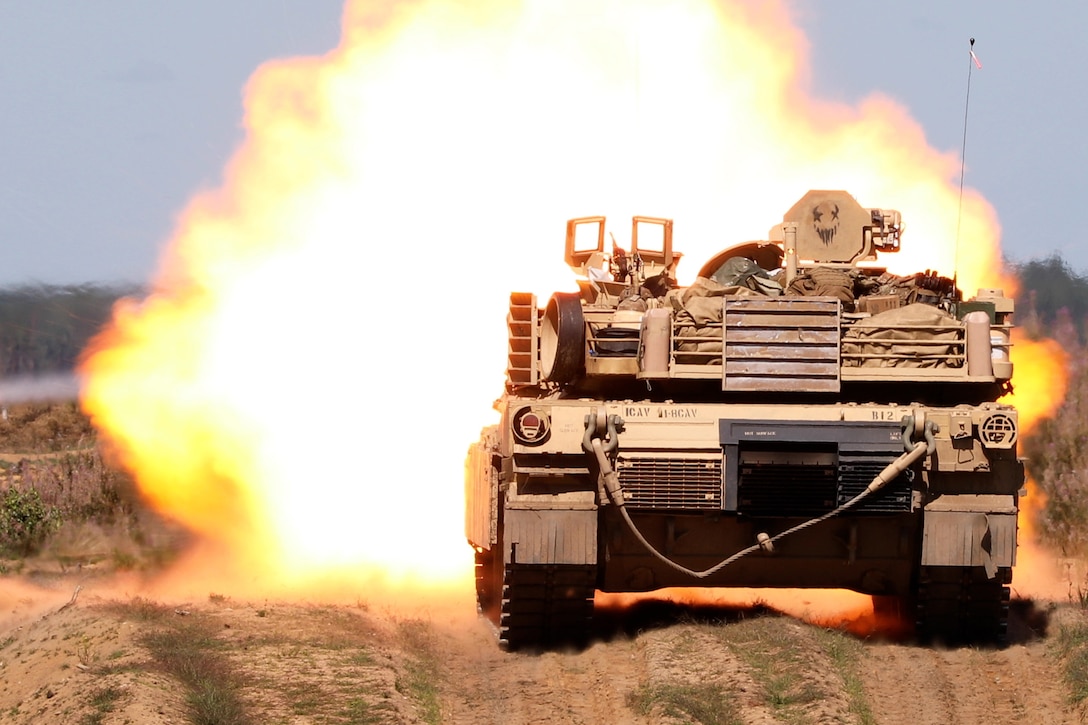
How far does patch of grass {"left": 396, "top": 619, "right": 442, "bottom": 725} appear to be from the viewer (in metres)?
13.5

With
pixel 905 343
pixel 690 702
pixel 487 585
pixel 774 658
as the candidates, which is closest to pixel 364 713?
pixel 690 702

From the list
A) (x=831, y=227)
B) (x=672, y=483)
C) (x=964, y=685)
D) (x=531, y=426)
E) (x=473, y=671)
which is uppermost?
(x=831, y=227)

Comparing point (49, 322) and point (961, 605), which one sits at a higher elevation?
point (49, 322)

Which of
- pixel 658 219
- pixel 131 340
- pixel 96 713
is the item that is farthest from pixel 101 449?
pixel 96 713

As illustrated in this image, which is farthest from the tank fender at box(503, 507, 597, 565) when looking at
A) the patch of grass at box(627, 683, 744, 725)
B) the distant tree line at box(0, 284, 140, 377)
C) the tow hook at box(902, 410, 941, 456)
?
the distant tree line at box(0, 284, 140, 377)

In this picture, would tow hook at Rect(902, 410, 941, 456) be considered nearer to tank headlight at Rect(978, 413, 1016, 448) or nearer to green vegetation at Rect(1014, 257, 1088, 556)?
tank headlight at Rect(978, 413, 1016, 448)

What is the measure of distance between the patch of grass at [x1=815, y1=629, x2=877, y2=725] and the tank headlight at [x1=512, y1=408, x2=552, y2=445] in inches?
105

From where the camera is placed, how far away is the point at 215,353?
25.0m

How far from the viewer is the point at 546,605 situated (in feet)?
51.0

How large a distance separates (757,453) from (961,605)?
2.27 meters

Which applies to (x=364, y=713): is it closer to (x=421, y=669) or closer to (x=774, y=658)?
(x=421, y=669)

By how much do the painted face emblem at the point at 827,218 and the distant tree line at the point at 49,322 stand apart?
961cm

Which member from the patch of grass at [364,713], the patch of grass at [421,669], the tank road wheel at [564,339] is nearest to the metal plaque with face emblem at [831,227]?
the tank road wheel at [564,339]

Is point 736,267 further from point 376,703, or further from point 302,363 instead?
point 302,363
